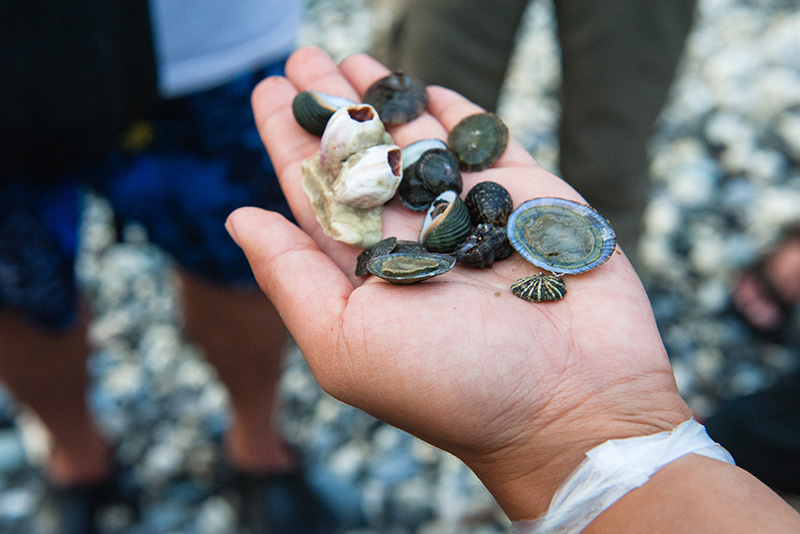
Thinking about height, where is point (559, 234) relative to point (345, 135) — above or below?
below

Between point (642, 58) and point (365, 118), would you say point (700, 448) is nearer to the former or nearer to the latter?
point (365, 118)

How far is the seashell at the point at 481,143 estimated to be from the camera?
89.9 inches

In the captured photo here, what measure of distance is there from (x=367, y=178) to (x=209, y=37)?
95 cm

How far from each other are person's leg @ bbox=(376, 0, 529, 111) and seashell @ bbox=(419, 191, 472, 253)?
1.38m

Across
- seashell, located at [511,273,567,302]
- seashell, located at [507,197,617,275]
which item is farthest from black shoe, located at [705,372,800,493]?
seashell, located at [511,273,567,302]

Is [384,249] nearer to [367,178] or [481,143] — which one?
[367,178]

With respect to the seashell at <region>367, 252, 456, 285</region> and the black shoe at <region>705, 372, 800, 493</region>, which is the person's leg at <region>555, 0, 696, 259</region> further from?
the seashell at <region>367, 252, 456, 285</region>

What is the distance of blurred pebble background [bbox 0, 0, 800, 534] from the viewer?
3.02 m

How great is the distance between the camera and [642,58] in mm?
2975

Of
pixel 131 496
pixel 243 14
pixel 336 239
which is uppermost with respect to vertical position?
pixel 243 14

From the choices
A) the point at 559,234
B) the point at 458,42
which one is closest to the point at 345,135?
the point at 559,234

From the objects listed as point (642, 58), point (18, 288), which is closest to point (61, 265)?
point (18, 288)

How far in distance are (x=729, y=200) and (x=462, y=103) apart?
109 inches

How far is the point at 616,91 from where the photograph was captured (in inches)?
122
